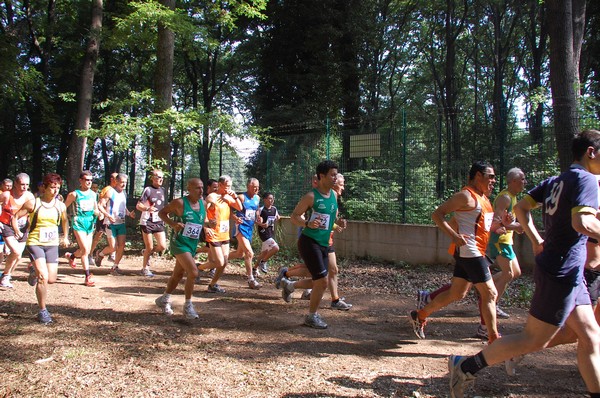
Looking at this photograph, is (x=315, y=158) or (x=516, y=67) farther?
(x=516, y=67)

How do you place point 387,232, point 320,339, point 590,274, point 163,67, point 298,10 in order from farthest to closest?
point 298,10
point 163,67
point 387,232
point 320,339
point 590,274

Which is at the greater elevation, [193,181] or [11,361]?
[193,181]

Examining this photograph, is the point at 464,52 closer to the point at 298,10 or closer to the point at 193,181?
the point at 298,10

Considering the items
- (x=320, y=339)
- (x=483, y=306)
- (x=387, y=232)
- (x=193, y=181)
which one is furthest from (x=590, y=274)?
(x=387, y=232)

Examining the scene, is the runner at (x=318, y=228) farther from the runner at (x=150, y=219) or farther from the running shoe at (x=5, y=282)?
the running shoe at (x=5, y=282)

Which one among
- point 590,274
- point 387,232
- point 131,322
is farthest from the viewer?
point 387,232

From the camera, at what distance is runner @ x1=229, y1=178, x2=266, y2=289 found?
8508 millimetres

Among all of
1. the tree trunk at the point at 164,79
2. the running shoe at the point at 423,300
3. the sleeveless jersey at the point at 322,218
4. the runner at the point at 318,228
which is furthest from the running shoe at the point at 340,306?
the tree trunk at the point at 164,79

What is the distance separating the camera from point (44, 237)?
235 inches

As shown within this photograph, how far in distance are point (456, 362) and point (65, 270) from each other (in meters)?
8.62

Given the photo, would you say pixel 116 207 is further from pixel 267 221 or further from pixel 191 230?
pixel 191 230

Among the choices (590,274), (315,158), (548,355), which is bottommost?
(548,355)

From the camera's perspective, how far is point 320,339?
5.30 metres

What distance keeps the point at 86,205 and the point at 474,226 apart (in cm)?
667
